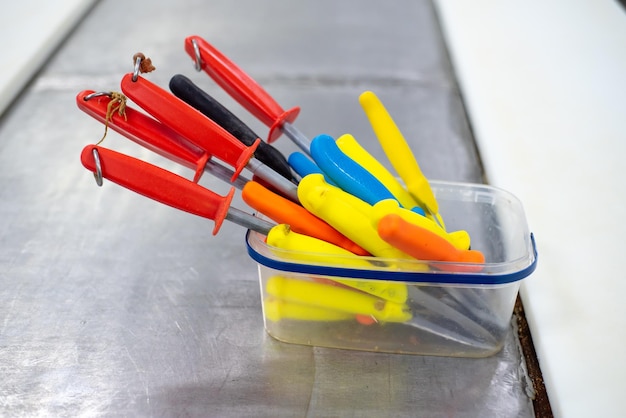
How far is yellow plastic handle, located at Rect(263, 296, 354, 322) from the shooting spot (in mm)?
449

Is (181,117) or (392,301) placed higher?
(181,117)

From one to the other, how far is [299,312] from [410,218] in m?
0.11

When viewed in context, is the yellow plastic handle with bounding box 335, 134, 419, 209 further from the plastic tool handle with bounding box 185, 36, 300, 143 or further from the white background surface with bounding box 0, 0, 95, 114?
the white background surface with bounding box 0, 0, 95, 114

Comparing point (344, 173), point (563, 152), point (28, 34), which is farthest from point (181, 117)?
point (28, 34)

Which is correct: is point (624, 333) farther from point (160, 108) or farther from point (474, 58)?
point (474, 58)

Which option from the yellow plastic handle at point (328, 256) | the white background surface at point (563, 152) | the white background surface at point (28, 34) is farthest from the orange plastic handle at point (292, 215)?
the white background surface at point (28, 34)

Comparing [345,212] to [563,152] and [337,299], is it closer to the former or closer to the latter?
[337,299]

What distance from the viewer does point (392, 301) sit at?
1.43ft

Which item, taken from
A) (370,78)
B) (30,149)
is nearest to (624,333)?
(370,78)

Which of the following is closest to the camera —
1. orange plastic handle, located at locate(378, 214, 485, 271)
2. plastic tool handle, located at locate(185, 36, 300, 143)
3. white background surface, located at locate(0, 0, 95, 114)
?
orange plastic handle, located at locate(378, 214, 485, 271)

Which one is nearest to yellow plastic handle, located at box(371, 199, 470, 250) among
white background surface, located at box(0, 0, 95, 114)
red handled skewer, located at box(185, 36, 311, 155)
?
red handled skewer, located at box(185, 36, 311, 155)

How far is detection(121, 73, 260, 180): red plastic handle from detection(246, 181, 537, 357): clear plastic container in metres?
0.06

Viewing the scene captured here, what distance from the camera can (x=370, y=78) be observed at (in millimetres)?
828

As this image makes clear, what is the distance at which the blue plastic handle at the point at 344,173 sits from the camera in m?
0.43
